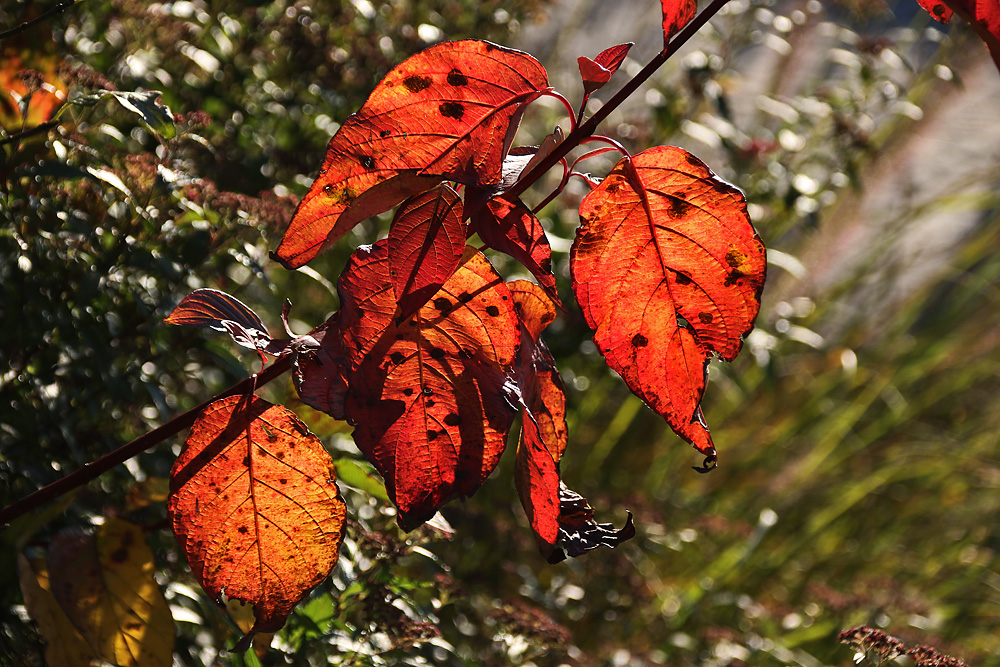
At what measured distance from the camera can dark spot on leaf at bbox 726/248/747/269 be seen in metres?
0.42

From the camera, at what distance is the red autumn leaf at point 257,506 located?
0.45 m

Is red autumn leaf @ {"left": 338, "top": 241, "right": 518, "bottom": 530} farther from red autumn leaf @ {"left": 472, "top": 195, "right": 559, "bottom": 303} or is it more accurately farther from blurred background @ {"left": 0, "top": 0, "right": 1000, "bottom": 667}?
blurred background @ {"left": 0, "top": 0, "right": 1000, "bottom": 667}

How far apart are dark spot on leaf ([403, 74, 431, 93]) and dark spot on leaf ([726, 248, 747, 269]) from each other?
0.18 metres

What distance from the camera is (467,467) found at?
434 millimetres

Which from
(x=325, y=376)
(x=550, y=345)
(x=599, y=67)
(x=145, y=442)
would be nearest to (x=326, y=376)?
(x=325, y=376)

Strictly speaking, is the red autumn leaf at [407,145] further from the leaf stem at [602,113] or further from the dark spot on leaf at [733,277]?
the dark spot on leaf at [733,277]

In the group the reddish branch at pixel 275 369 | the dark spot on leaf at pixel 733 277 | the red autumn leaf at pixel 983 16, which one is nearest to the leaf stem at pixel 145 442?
the reddish branch at pixel 275 369

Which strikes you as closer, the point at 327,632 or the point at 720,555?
the point at 327,632

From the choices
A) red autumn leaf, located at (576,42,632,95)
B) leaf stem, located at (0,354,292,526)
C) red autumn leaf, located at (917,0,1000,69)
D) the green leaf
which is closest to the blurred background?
the green leaf

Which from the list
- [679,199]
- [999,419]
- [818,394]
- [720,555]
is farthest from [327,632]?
[999,419]

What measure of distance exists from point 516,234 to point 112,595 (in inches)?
16.7

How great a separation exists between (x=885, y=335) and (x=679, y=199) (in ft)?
7.22

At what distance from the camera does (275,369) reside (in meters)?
0.43

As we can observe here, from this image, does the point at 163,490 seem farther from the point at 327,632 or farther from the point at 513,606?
the point at 513,606
